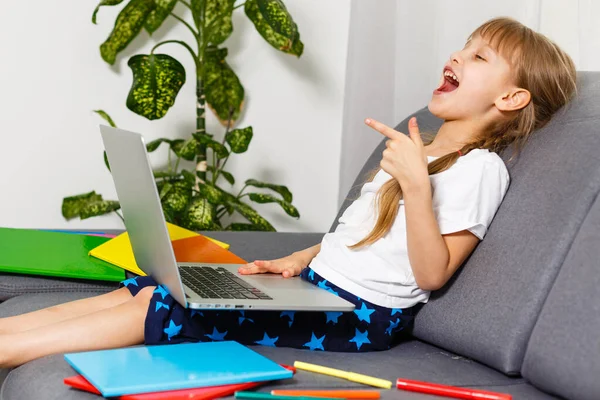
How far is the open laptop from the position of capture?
1203mm

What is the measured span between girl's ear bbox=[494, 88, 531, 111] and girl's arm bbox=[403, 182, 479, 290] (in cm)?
27

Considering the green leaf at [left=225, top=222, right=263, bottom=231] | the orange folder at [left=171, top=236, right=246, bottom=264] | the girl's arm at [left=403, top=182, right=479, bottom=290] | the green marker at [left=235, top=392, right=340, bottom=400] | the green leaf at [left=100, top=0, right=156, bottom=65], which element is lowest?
the green leaf at [left=225, top=222, right=263, bottom=231]

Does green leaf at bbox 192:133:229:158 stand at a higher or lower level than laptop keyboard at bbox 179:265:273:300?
higher

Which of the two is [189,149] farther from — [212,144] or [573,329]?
[573,329]

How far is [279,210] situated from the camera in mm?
3115

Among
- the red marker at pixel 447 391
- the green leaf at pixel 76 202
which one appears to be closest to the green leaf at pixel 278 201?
the green leaf at pixel 76 202

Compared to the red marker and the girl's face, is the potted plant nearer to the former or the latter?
the girl's face

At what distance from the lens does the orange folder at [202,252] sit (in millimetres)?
1749


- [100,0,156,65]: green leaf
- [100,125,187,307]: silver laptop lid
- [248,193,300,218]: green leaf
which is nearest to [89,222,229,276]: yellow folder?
[100,125,187,307]: silver laptop lid

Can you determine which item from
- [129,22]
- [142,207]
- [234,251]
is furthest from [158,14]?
[142,207]

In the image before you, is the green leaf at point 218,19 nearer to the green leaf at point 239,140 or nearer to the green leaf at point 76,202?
the green leaf at point 239,140

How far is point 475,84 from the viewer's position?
60.0 inches

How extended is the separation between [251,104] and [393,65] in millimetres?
604

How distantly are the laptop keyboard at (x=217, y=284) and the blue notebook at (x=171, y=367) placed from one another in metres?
0.08
